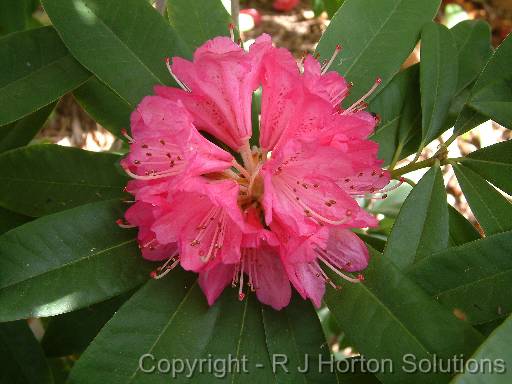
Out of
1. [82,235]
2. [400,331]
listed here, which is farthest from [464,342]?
[82,235]

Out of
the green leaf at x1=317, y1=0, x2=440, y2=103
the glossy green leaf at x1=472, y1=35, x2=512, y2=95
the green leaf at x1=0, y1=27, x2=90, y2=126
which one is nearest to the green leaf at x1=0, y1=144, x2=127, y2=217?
the green leaf at x1=0, y1=27, x2=90, y2=126

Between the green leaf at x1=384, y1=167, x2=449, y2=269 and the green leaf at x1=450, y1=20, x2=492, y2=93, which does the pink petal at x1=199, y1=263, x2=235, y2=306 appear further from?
the green leaf at x1=450, y1=20, x2=492, y2=93

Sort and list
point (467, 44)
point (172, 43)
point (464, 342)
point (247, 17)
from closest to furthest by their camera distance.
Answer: point (464, 342) → point (172, 43) → point (467, 44) → point (247, 17)

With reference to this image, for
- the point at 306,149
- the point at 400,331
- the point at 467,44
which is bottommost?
the point at 400,331

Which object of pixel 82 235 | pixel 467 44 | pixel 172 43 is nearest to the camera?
pixel 82 235

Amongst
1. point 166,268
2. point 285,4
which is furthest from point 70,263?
point 285,4

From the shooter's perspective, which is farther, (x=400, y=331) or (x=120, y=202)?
(x=120, y=202)

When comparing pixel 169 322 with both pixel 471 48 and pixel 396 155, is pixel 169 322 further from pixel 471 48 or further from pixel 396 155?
pixel 471 48

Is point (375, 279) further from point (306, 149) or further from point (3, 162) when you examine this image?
point (3, 162)

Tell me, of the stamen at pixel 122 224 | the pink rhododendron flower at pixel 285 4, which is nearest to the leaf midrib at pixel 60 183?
the stamen at pixel 122 224
